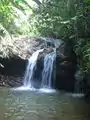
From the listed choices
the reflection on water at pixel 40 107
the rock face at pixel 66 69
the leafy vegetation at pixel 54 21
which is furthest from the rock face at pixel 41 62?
the reflection on water at pixel 40 107

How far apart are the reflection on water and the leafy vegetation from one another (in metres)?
1.40

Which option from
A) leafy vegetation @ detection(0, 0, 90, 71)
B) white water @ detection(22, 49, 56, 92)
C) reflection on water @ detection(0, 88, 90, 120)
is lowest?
reflection on water @ detection(0, 88, 90, 120)

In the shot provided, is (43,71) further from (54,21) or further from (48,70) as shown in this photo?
(54,21)

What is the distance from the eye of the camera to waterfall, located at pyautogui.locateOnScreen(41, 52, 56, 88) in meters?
14.4

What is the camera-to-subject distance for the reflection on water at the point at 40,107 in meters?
8.51

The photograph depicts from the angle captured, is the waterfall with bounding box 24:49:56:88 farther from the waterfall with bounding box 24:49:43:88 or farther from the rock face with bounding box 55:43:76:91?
the rock face with bounding box 55:43:76:91

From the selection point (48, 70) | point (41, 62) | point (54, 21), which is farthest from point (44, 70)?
point (54, 21)

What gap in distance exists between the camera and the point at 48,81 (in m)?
14.4

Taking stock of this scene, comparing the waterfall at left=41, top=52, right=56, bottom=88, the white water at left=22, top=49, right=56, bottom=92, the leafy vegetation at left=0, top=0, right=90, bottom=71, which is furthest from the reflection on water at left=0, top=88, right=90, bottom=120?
the waterfall at left=41, top=52, right=56, bottom=88

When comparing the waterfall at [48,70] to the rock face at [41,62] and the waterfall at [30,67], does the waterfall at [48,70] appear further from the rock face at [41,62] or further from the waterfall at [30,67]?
the waterfall at [30,67]

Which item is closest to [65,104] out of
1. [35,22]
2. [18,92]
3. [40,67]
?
[18,92]

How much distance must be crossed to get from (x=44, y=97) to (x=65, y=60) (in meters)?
2.94

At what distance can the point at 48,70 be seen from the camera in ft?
48.1

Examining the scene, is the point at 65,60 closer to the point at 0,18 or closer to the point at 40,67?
the point at 40,67
